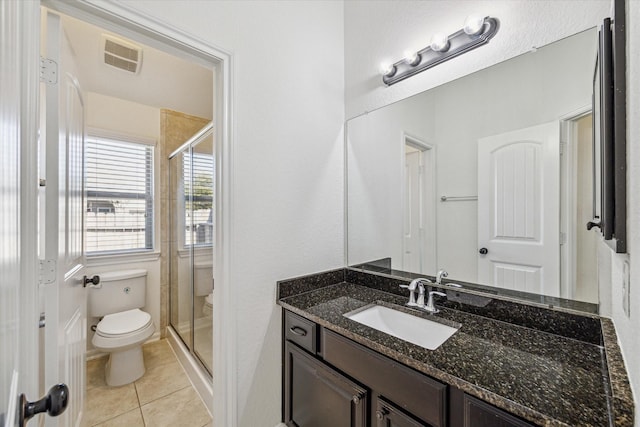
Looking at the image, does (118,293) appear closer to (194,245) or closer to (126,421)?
(194,245)

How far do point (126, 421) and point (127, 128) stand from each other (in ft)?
7.73

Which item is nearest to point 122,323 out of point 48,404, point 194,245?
point 194,245

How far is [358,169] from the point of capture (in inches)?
73.8

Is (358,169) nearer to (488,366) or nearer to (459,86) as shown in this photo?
(459,86)

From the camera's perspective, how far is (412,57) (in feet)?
4.85

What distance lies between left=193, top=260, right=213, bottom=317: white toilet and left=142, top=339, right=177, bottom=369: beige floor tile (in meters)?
0.70

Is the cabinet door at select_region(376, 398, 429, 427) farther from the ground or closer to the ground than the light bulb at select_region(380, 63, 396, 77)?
closer to the ground

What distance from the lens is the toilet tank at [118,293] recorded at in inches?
90.5

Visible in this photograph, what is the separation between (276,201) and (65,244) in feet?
3.09

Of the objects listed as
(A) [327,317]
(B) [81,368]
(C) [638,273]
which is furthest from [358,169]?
(B) [81,368]

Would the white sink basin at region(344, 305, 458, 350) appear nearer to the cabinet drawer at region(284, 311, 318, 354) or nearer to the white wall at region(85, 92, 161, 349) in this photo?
the cabinet drawer at region(284, 311, 318, 354)

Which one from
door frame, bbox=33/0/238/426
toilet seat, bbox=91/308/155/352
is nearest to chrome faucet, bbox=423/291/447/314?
door frame, bbox=33/0/238/426

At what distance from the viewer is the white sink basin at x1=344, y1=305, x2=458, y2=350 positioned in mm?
1197

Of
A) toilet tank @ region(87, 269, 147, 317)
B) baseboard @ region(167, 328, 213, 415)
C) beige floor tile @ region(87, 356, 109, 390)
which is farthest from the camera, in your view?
toilet tank @ region(87, 269, 147, 317)
